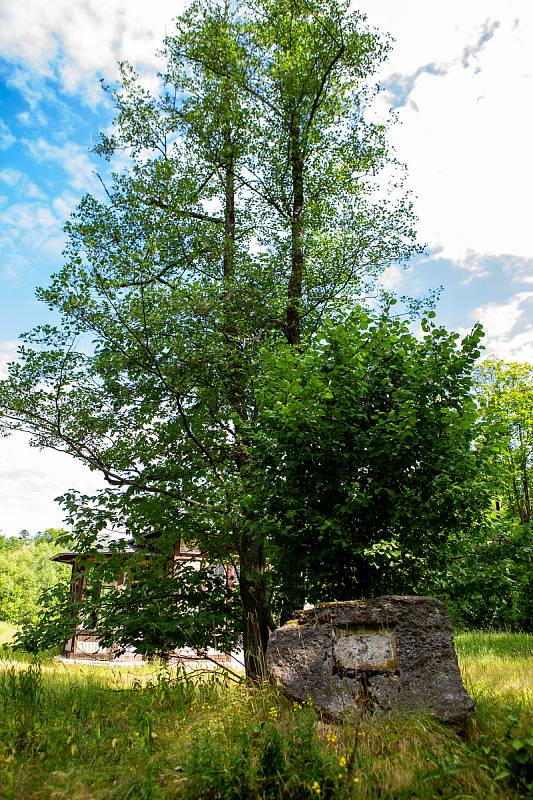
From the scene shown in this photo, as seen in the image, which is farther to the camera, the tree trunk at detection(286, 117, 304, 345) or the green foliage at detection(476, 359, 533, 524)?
the green foliage at detection(476, 359, 533, 524)

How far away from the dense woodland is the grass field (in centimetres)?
167

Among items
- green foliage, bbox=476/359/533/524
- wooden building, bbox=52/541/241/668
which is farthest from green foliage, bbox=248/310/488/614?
green foliage, bbox=476/359/533/524

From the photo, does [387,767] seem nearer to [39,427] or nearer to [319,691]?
[319,691]

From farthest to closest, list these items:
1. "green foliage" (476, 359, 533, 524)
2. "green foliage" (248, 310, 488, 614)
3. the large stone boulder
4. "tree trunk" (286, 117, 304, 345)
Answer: "green foliage" (476, 359, 533, 524), "tree trunk" (286, 117, 304, 345), "green foliage" (248, 310, 488, 614), the large stone boulder

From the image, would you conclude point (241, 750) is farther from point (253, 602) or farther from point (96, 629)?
point (96, 629)

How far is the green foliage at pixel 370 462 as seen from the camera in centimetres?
634

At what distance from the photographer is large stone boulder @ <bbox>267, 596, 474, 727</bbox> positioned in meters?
5.20

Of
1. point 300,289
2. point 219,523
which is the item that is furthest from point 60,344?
point 300,289

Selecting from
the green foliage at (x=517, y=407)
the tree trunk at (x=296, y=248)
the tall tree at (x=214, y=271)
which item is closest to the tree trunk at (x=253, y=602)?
the tall tree at (x=214, y=271)

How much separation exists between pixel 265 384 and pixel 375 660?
157 inches

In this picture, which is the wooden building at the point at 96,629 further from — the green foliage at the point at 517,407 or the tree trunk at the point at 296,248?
the green foliage at the point at 517,407

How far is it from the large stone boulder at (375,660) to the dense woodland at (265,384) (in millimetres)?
724

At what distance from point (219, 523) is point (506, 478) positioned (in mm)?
4185

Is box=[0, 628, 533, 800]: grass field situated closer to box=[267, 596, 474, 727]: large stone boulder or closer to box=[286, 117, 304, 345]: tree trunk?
box=[267, 596, 474, 727]: large stone boulder
